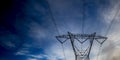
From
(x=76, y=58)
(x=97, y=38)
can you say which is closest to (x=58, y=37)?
(x=76, y=58)

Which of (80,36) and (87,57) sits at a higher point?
(80,36)

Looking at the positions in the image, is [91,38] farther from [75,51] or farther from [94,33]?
[75,51]

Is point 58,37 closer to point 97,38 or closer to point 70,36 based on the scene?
point 70,36

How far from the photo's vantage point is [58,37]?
3002 centimetres

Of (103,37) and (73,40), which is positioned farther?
(103,37)

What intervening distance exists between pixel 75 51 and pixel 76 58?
5.10 ft

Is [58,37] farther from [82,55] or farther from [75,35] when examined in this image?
[82,55]

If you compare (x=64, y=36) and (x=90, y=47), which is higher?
(x=64, y=36)

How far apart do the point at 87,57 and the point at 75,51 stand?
2.69m

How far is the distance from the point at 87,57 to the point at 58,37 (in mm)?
6817

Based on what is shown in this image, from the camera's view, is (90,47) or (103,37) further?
(103,37)

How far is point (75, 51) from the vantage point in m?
29.9

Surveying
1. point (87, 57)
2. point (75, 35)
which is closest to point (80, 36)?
point (75, 35)

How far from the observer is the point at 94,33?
29828 millimetres
